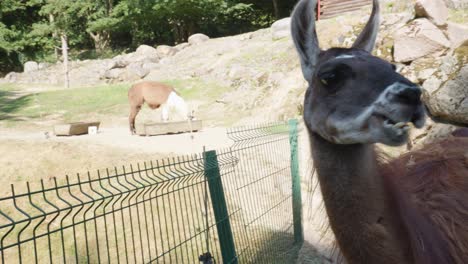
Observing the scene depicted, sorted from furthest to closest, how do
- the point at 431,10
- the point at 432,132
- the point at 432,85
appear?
the point at 431,10 < the point at 432,85 < the point at 432,132

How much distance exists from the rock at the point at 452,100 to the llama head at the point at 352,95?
14.4 feet

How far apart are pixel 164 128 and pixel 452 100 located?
6.71 meters

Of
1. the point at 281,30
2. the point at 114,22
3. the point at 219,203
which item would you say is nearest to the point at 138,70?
the point at 281,30

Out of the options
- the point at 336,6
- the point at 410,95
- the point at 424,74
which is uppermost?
the point at 336,6

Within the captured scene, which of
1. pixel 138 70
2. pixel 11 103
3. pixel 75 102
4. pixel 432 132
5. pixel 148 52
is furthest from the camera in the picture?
pixel 148 52

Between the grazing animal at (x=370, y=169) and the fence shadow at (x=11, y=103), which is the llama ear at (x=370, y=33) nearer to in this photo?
the grazing animal at (x=370, y=169)

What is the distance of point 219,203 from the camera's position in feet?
10.5

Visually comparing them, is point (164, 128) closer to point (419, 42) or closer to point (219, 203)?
point (419, 42)

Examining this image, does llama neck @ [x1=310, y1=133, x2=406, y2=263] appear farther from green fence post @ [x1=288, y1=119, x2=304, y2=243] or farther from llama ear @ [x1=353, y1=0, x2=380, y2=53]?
green fence post @ [x1=288, y1=119, x2=304, y2=243]

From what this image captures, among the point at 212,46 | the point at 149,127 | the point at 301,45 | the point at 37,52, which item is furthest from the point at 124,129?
the point at 37,52

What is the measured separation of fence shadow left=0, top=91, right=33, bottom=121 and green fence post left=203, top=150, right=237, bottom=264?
1219cm

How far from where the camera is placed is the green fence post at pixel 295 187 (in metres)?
4.84

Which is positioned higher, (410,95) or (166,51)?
(166,51)

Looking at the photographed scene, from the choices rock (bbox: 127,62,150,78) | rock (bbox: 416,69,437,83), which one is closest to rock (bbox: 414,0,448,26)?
rock (bbox: 416,69,437,83)
